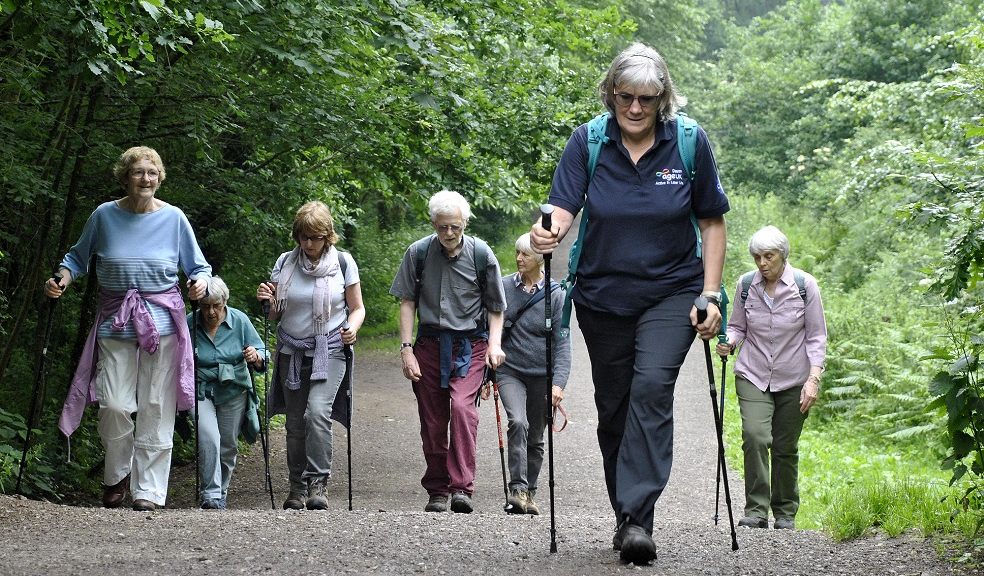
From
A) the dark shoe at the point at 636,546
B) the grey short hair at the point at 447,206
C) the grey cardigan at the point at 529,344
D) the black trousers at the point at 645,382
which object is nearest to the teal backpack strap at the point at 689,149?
the black trousers at the point at 645,382

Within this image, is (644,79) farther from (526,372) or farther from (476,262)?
(526,372)

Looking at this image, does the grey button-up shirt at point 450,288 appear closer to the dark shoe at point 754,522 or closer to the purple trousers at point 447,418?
the purple trousers at point 447,418

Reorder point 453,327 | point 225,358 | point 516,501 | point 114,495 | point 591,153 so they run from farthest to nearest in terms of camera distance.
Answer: point 225,358
point 516,501
point 453,327
point 114,495
point 591,153

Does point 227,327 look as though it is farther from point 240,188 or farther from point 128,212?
point 240,188

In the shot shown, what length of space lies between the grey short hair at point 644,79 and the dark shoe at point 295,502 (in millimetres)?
3883

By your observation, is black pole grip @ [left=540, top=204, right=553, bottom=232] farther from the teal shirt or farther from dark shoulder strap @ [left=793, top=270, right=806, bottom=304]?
the teal shirt

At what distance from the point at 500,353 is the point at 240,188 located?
4.01 m

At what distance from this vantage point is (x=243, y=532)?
243 inches

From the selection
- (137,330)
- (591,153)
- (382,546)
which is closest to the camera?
(591,153)

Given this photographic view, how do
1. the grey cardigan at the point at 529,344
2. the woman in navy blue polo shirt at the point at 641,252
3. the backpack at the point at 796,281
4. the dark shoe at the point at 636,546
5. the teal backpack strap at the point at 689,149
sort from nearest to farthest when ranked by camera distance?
the dark shoe at the point at 636,546 < the woman in navy blue polo shirt at the point at 641,252 < the teal backpack strap at the point at 689,149 < the backpack at the point at 796,281 < the grey cardigan at the point at 529,344

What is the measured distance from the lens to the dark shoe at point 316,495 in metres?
7.99

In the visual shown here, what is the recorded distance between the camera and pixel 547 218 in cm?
531

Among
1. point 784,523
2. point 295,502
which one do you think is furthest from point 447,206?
point 784,523

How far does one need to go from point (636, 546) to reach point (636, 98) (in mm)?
1862
